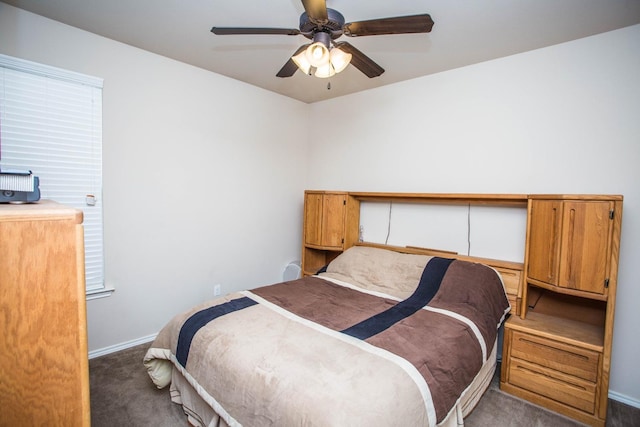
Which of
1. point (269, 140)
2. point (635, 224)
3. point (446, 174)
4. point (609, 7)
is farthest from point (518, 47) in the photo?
point (269, 140)

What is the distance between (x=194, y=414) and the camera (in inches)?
69.9

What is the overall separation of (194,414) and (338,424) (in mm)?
1137

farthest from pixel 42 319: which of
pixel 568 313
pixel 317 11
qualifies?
pixel 568 313

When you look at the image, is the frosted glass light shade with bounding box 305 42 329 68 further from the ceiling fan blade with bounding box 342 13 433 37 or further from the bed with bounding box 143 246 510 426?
the bed with bounding box 143 246 510 426

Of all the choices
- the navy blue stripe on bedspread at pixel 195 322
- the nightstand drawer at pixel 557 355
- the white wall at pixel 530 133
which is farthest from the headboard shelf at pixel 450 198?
the navy blue stripe on bedspread at pixel 195 322

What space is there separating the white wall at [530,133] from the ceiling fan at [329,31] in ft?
4.63

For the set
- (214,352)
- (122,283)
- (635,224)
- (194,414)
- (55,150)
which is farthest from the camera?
(122,283)

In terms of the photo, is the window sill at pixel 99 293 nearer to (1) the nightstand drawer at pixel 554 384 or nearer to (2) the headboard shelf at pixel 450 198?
(2) the headboard shelf at pixel 450 198

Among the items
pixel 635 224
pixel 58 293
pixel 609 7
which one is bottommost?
pixel 58 293

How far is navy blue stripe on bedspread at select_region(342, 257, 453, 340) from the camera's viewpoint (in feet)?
5.74

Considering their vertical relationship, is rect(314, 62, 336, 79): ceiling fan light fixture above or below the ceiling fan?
below

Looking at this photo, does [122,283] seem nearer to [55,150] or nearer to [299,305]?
[55,150]

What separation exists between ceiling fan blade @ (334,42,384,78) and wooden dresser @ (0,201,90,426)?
1.56m

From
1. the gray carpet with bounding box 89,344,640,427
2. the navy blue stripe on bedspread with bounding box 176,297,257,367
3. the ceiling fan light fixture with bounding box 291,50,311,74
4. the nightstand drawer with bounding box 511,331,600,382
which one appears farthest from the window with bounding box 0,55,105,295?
the nightstand drawer with bounding box 511,331,600,382
